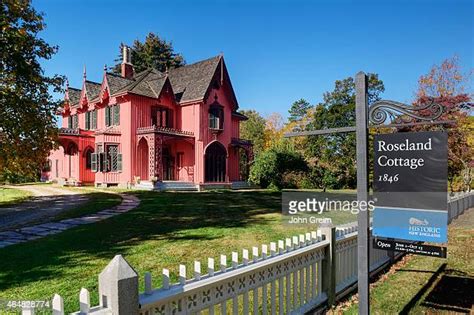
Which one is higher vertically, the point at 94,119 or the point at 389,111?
the point at 94,119

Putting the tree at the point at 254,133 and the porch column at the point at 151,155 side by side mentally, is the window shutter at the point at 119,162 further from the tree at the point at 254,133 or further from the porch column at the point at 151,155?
the tree at the point at 254,133

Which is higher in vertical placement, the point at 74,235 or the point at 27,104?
the point at 27,104

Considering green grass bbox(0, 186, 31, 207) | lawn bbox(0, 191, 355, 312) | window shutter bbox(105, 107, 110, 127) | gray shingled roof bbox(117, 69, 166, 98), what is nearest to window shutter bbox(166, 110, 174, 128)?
gray shingled roof bbox(117, 69, 166, 98)

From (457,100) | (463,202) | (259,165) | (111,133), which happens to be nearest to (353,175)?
(259,165)

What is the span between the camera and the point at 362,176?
3.81 m

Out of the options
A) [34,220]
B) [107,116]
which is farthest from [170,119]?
[34,220]

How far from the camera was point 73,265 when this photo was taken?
5.73 meters

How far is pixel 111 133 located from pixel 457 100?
23660 mm

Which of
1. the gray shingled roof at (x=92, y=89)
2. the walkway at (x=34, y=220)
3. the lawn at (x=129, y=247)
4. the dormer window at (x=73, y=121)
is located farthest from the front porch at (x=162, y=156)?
the lawn at (x=129, y=247)

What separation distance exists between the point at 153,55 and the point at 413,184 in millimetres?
52468

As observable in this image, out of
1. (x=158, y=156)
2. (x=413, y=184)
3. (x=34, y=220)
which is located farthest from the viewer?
(x=158, y=156)

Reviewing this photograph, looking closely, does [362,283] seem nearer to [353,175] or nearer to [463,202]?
[463,202]

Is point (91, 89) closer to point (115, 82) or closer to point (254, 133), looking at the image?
point (115, 82)

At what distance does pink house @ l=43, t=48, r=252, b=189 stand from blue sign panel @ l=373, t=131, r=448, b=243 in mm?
20481
